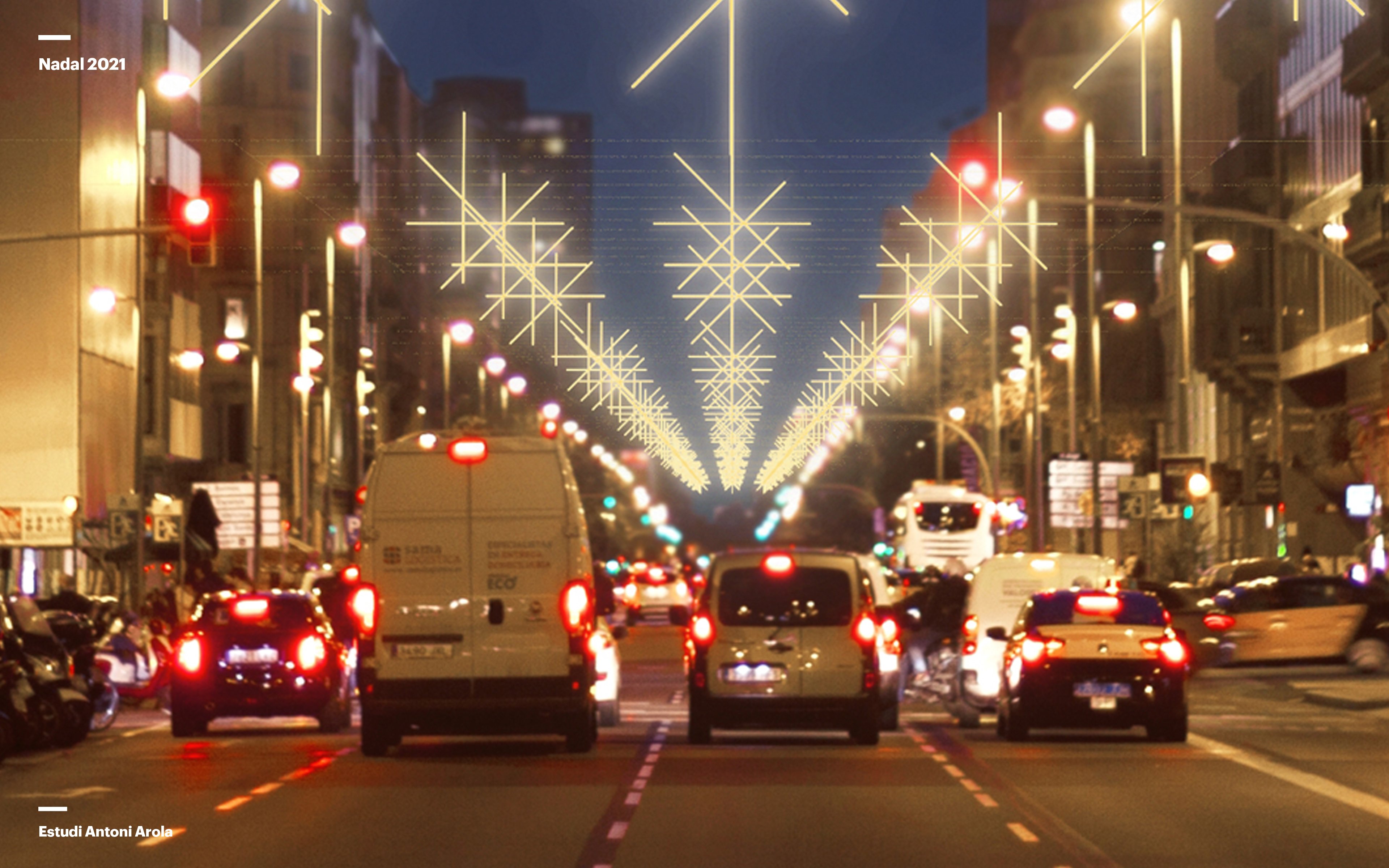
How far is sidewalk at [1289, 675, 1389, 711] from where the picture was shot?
32.1m

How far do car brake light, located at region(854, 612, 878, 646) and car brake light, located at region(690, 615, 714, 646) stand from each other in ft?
4.76

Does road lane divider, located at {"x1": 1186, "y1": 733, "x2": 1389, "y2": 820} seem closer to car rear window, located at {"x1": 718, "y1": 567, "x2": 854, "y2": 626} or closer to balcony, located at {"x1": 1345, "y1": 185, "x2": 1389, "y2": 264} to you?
car rear window, located at {"x1": 718, "y1": 567, "x2": 854, "y2": 626}

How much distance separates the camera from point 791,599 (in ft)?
82.0

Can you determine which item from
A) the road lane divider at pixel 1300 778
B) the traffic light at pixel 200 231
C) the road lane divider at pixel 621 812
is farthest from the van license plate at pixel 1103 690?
the traffic light at pixel 200 231

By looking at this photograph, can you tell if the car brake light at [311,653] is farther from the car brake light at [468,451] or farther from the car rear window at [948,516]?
the car rear window at [948,516]

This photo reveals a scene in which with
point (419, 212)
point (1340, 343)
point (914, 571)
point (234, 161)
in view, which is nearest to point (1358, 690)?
point (1340, 343)

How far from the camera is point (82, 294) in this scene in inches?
2361

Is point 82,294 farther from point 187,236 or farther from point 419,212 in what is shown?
point 419,212

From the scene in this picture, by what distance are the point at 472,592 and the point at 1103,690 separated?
648 centimetres

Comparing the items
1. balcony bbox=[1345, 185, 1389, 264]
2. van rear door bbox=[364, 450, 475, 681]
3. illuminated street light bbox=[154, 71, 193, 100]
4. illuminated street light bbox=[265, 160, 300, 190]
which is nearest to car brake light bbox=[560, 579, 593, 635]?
van rear door bbox=[364, 450, 475, 681]

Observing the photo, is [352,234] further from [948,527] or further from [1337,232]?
[948,527]

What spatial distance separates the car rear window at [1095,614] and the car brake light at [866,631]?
1.84 meters

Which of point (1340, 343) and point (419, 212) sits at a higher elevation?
point (419, 212)

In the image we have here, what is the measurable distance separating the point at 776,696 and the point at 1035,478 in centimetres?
3851
